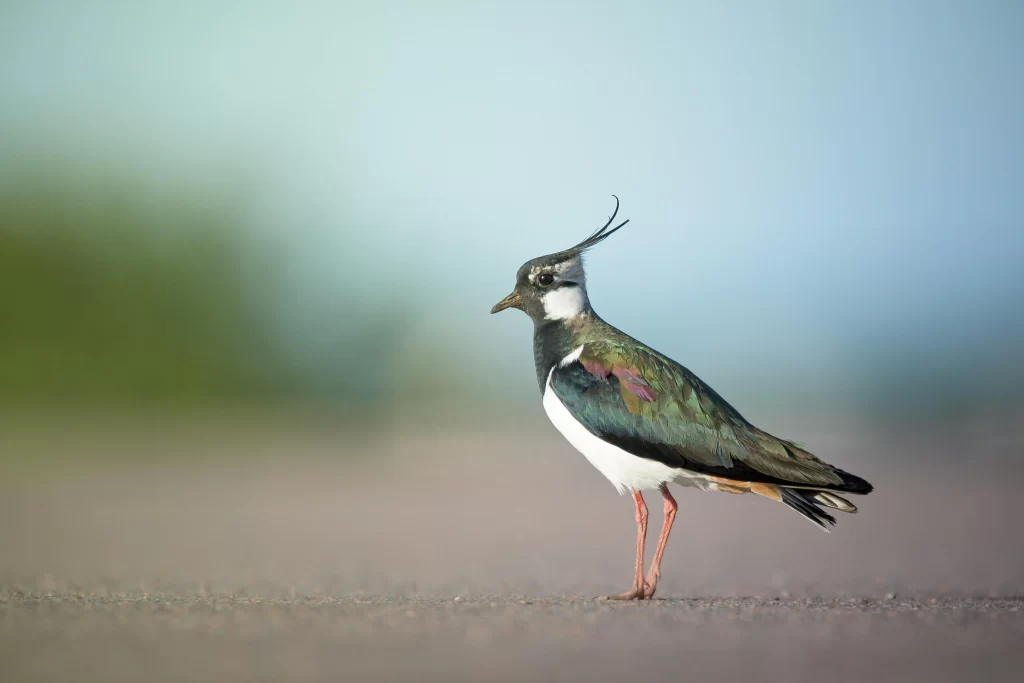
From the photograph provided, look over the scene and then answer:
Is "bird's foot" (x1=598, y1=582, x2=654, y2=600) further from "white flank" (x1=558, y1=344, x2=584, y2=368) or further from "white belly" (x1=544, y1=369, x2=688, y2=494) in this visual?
"white flank" (x1=558, y1=344, x2=584, y2=368)

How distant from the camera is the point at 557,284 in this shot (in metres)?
6.51

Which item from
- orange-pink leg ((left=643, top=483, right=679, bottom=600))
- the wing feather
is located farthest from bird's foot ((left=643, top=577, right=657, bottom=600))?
the wing feather

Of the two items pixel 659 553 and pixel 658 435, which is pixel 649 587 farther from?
pixel 658 435

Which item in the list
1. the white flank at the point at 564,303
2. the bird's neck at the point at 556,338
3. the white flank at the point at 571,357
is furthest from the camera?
the white flank at the point at 564,303

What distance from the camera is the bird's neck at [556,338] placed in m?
6.29

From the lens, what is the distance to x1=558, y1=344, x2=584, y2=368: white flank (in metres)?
6.12

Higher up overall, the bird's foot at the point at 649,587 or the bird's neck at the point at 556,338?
the bird's neck at the point at 556,338

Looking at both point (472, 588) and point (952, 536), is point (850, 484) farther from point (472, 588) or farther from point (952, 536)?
point (952, 536)

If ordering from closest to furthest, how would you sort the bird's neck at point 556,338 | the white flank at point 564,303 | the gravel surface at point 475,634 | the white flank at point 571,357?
the gravel surface at point 475,634
the white flank at point 571,357
the bird's neck at point 556,338
the white flank at point 564,303

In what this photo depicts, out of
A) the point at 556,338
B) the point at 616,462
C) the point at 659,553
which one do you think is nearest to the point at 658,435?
the point at 616,462

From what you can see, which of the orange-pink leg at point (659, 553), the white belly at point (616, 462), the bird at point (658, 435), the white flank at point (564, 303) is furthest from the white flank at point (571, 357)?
the orange-pink leg at point (659, 553)

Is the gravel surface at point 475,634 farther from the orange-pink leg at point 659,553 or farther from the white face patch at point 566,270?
the white face patch at point 566,270

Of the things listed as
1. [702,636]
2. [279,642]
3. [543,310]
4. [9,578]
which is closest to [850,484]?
[702,636]

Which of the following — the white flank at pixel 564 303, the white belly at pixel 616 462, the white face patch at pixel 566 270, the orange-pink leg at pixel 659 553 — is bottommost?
the orange-pink leg at pixel 659 553
